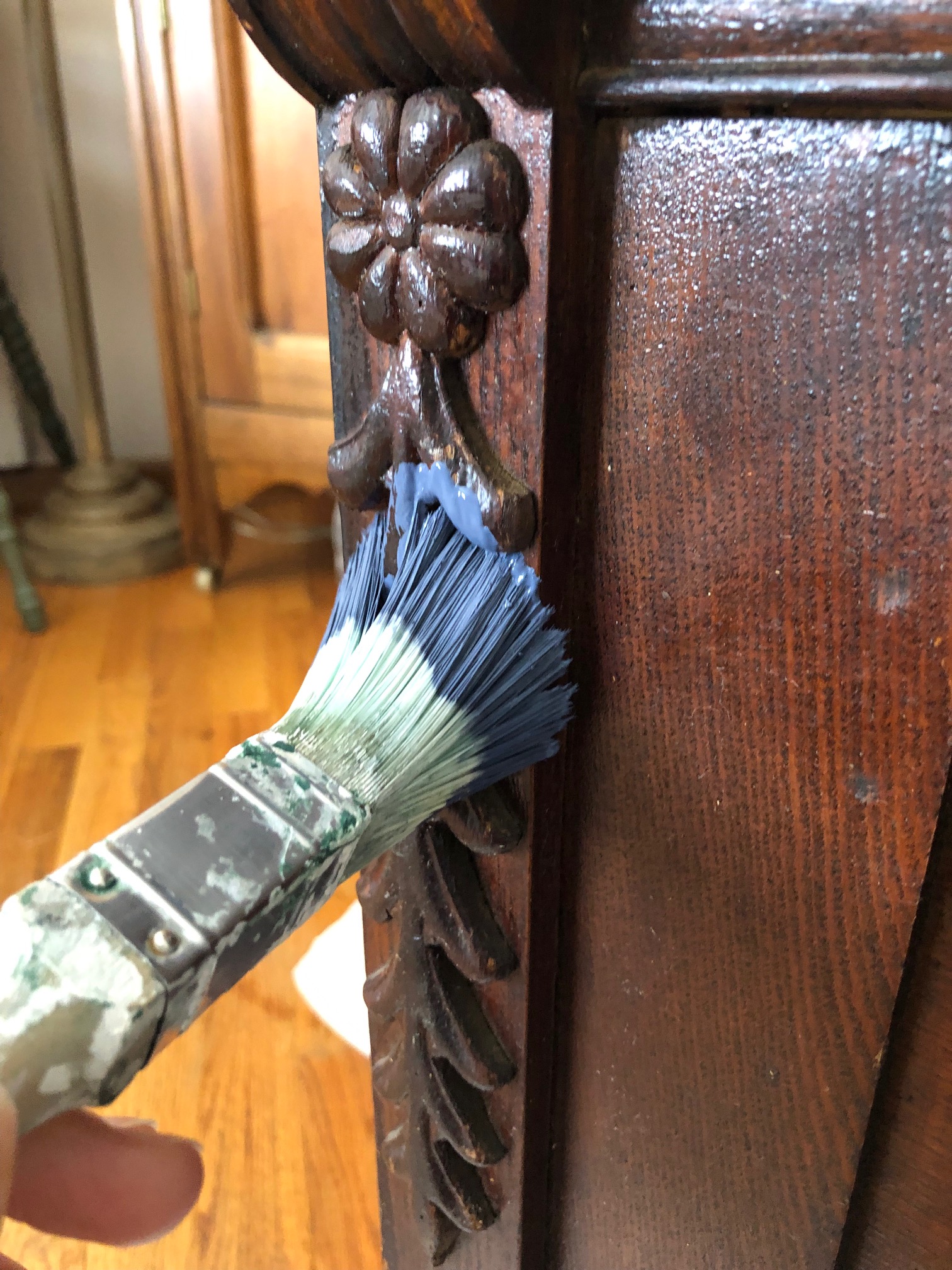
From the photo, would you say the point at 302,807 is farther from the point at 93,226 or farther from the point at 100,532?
the point at 93,226

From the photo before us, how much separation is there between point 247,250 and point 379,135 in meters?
1.12

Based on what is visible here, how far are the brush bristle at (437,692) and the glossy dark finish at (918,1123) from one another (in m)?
0.13

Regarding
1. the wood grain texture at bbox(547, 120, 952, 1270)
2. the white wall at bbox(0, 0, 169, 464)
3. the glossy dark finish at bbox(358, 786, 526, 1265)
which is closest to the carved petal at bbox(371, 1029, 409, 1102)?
the glossy dark finish at bbox(358, 786, 526, 1265)

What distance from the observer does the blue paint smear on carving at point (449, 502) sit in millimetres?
319

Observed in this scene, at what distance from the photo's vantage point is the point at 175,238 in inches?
54.3

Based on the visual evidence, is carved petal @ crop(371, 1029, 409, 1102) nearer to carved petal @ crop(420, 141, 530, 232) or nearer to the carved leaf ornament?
the carved leaf ornament

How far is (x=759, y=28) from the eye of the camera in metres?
0.23

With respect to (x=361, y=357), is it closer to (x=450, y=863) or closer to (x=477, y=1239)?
(x=450, y=863)

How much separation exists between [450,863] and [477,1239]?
0.71 ft

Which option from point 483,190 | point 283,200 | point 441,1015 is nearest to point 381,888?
point 441,1015

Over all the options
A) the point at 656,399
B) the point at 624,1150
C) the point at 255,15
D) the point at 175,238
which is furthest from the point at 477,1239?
the point at 175,238

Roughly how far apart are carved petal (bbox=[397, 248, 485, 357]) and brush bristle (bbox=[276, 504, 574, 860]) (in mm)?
59

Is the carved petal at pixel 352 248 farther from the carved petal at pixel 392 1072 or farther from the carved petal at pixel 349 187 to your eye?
the carved petal at pixel 392 1072

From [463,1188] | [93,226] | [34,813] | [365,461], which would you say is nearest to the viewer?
[365,461]
